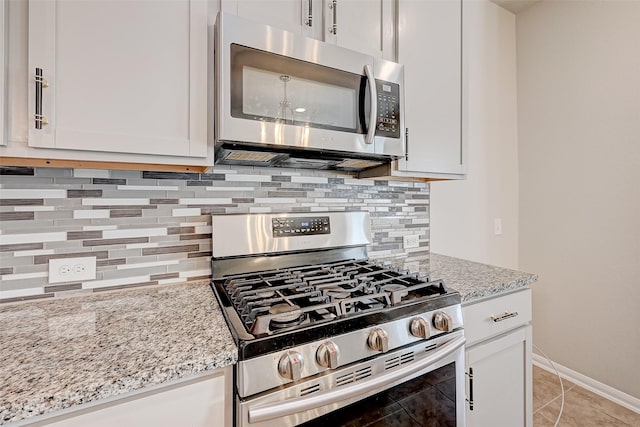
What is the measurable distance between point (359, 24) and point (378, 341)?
126 cm

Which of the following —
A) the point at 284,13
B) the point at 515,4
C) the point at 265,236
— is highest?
the point at 515,4

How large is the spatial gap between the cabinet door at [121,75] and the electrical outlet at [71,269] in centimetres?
47

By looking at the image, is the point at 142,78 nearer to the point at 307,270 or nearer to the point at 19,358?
the point at 19,358

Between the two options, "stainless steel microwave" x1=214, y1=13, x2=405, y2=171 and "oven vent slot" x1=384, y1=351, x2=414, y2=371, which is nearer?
"oven vent slot" x1=384, y1=351, x2=414, y2=371

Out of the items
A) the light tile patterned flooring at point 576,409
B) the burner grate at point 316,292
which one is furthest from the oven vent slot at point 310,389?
the light tile patterned flooring at point 576,409

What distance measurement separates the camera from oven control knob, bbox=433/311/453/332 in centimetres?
99

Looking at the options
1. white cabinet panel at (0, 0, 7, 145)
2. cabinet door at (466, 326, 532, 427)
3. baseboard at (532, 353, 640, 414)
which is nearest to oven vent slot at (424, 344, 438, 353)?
cabinet door at (466, 326, 532, 427)

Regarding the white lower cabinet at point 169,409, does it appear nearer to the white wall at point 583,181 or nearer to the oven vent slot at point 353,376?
the oven vent slot at point 353,376

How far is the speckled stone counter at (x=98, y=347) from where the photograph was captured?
579 millimetres

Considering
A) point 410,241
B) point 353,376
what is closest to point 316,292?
point 353,376

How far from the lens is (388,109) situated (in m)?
1.31

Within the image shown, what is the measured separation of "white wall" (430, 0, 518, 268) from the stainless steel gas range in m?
1.02

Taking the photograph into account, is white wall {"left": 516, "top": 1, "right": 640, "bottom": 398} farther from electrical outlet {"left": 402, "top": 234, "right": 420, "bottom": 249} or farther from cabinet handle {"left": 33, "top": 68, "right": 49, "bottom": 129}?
cabinet handle {"left": 33, "top": 68, "right": 49, "bottom": 129}

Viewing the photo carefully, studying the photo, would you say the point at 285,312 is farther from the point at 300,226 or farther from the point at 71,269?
the point at 71,269
